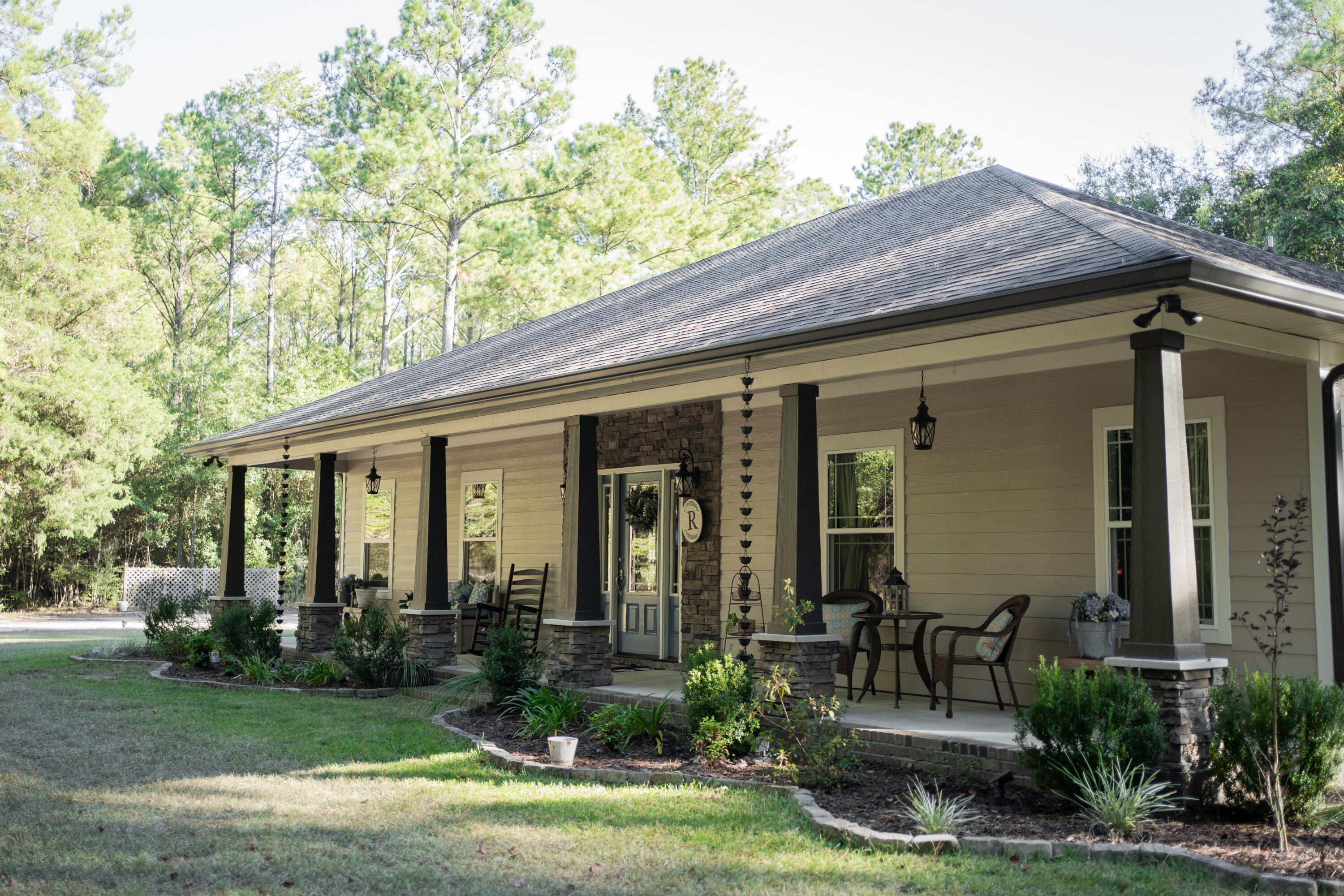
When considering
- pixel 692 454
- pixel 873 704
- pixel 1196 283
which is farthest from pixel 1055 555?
pixel 692 454

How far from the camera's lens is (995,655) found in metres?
7.40

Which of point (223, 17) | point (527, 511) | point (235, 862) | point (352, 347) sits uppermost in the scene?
point (223, 17)

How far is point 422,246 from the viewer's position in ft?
111

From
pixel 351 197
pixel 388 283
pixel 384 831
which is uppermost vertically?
pixel 351 197

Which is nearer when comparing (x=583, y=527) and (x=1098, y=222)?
(x=1098, y=222)

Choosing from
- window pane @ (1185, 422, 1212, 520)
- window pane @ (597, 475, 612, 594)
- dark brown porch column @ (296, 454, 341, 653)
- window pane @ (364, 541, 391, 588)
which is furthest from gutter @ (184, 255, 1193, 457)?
window pane @ (364, 541, 391, 588)

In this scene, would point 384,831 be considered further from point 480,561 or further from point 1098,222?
point 480,561

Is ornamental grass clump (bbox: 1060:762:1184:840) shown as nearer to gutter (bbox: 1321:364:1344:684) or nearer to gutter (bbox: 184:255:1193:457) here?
gutter (bbox: 1321:364:1344:684)

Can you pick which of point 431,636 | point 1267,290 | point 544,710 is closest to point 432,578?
point 431,636

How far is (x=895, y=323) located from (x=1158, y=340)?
1.43m

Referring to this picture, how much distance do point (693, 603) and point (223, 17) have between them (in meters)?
19.9

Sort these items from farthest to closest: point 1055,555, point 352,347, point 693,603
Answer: point 352,347 → point 693,603 → point 1055,555

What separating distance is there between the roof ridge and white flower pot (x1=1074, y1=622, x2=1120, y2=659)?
104 inches

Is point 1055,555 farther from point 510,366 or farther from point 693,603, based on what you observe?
point 510,366
